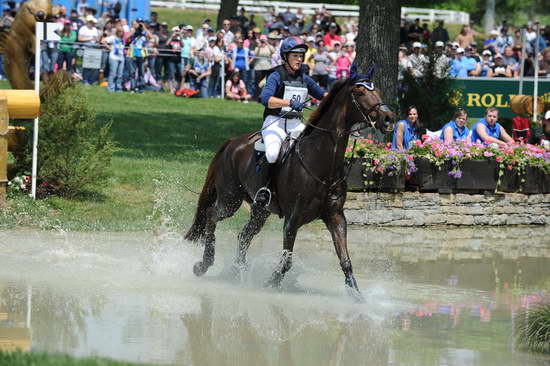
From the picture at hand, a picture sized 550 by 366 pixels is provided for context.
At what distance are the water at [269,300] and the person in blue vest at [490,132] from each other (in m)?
3.06

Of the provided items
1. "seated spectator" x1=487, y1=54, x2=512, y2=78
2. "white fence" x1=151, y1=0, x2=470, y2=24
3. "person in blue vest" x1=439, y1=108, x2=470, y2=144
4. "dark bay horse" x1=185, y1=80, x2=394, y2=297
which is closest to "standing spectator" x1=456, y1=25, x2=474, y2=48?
"seated spectator" x1=487, y1=54, x2=512, y2=78

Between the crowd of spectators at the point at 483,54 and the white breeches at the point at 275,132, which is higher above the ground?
the crowd of spectators at the point at 483,54

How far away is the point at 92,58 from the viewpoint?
2827 cm

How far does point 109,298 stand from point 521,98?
1357 cm

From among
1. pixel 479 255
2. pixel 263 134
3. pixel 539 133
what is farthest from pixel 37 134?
pixel 539 133

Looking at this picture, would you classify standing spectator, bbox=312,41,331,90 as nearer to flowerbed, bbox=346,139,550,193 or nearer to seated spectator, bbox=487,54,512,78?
seated spectator, bbox=487,54,512,78

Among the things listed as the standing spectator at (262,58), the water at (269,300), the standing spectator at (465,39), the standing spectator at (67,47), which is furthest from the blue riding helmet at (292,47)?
the standing spectator at (465,39)

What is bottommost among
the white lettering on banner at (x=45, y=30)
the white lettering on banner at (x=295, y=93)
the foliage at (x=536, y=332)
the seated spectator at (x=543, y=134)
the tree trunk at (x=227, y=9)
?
the foliage at (x=536, y=332)

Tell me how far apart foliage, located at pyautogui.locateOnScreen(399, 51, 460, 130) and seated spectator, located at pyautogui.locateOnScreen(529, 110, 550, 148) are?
1.95 metres

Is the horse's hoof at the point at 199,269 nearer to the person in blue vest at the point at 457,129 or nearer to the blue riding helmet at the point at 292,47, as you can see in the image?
the blue riding helmet at the point at 292,47

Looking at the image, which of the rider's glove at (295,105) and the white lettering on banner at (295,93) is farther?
the white lettering on banner at (295,93)

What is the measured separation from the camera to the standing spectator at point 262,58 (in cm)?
2893

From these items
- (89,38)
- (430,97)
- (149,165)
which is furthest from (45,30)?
(89,38)

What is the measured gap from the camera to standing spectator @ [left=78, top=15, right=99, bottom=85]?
93.1 feet
